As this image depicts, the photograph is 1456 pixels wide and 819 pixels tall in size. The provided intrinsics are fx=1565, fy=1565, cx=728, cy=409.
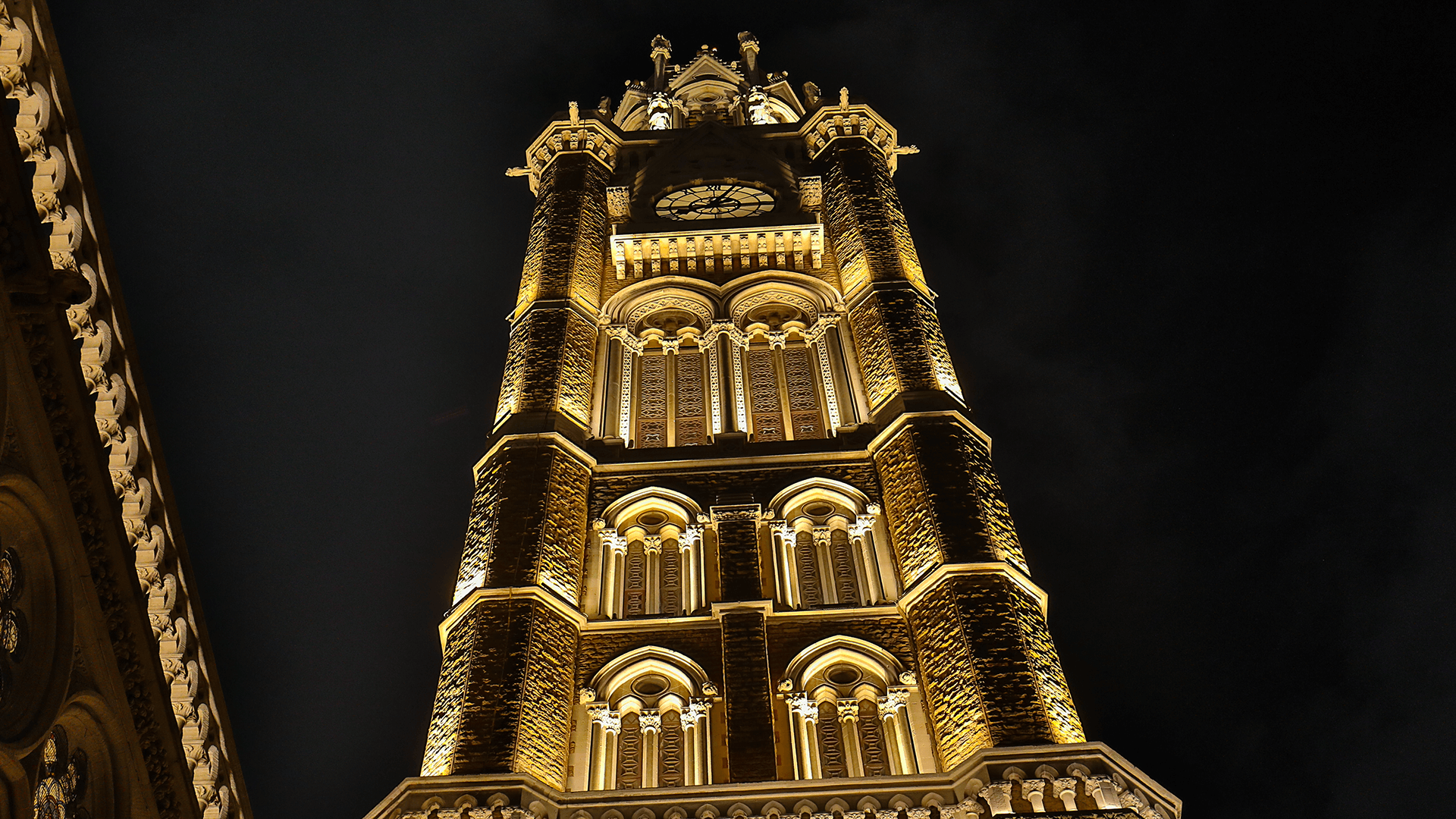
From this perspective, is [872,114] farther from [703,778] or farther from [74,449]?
[74,449]

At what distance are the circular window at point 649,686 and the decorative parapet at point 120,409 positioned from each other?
8572 millimetres

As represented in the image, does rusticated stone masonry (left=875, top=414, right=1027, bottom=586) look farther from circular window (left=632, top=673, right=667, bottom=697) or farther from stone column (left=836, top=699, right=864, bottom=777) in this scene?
circular window (left=632, top=673, right=667, bottom=697)

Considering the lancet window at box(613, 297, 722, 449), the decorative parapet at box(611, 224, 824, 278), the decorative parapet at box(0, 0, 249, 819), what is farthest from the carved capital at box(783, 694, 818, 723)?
the decorative parapet at box(611, 224, 824, 278)

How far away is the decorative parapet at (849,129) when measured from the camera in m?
35.4

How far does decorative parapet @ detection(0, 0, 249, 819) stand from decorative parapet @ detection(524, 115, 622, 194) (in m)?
24.5

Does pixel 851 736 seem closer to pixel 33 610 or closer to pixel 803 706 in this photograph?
pixel 803 706

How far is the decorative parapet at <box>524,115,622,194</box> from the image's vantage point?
35188 millimetres

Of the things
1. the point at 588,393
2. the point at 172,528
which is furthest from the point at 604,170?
the point at 172,528

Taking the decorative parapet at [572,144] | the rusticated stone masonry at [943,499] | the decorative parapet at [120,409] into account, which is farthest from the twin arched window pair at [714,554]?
the decorative parapet at [572,144]

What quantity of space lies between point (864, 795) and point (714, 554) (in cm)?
585

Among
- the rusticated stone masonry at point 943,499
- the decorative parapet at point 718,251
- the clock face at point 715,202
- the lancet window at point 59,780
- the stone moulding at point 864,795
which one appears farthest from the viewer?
the clock face at point 715,202

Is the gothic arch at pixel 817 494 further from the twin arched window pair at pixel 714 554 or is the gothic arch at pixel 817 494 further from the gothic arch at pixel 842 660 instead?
the gothic arch at pixel 842 660

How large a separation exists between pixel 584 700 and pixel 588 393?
7.88m

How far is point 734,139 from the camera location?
35875 mm
